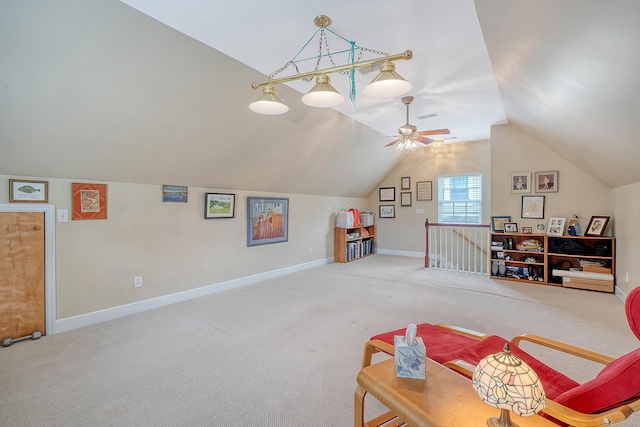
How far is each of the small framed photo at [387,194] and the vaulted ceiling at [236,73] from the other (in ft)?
12.3

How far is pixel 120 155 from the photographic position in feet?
10.1

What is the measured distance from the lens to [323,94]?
2053 mm

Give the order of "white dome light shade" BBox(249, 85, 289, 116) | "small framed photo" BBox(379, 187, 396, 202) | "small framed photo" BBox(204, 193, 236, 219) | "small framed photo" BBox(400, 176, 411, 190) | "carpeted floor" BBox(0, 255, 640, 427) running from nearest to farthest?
"carpeted floor" BBox(0, 255, 640, 427), "white dome light shade" BBox(249, 85, 289, 116), "small framed photo" BBox(204, 193, 236, 219), "small framed photo" BBox(400, 176, 411, 190), "small framed photo" BBox(379, 187, 396, 202)

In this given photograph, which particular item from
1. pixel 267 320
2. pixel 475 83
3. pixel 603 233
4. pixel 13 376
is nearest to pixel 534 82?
pixel 475 83

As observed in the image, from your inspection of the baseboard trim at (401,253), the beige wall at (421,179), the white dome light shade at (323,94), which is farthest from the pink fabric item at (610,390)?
the baseboard trim at (401,253)

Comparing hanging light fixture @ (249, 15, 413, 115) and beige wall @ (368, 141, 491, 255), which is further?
beige wall @ (368, 141, 491, 255)

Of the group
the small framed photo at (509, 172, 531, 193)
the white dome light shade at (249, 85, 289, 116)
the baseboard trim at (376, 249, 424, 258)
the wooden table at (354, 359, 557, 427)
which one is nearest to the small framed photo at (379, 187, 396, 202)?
the baseboard trim at (376, 249, 424, 258)

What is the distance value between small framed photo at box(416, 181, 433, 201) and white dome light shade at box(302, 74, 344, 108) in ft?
18.4

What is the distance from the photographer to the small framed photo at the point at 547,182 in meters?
4.82

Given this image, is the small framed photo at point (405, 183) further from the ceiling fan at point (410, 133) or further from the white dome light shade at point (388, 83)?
the white dome light shade at point (388, 83)

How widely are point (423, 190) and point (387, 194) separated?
96 centimetres

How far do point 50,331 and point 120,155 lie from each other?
6.23 feet

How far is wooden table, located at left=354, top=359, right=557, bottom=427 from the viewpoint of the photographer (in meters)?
1.08

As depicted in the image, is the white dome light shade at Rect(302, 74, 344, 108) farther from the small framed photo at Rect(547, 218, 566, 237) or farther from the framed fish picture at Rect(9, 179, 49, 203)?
the small framed photo at Rect(547, 218, 566, 237)
